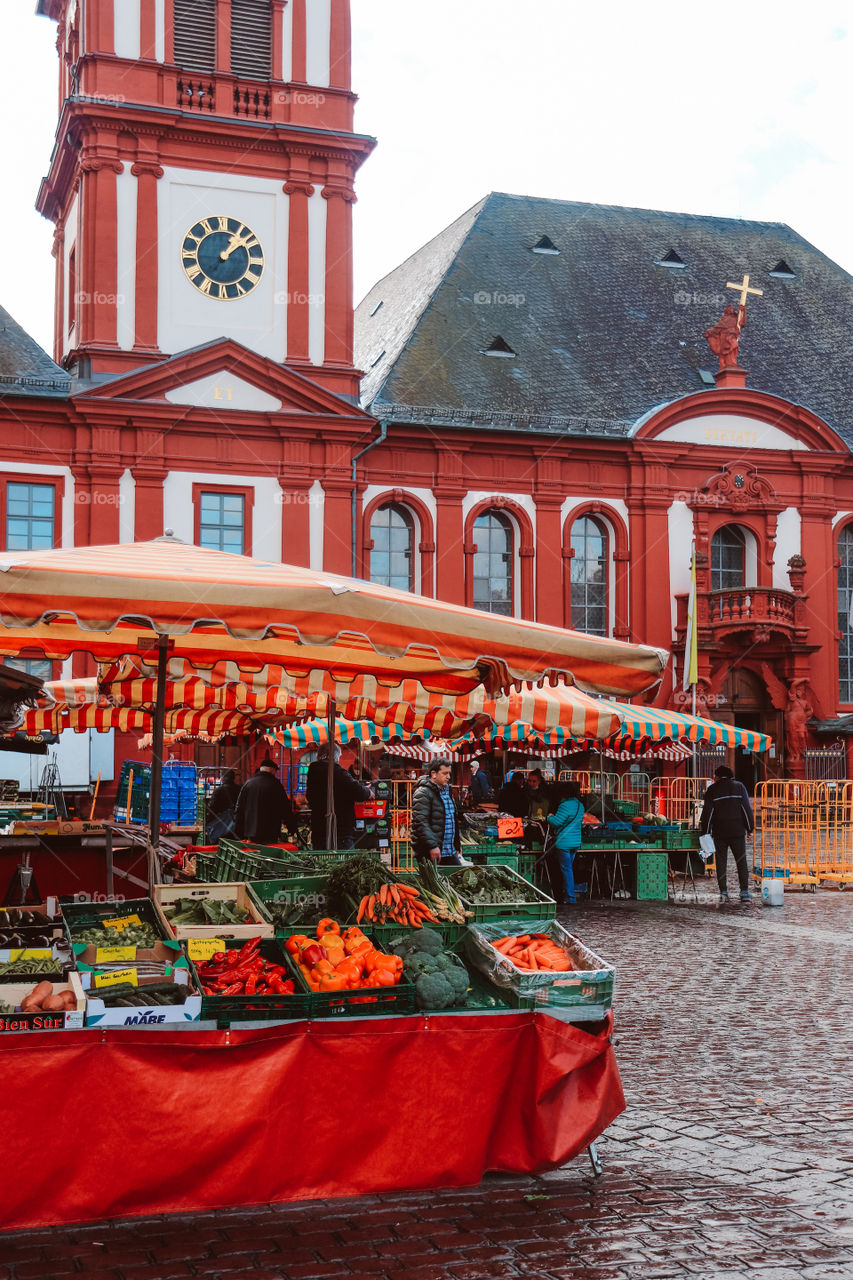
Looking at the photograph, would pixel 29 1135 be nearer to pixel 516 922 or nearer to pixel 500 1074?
pixel 500 1074

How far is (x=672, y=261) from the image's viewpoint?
3734cm

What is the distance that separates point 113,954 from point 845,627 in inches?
1149

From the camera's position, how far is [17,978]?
6.13 m

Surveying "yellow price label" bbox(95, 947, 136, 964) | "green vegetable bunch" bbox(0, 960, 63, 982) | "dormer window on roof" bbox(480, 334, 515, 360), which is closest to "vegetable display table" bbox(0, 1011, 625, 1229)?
"green vegetable bunch" bbox(0, 960, 63, 982)

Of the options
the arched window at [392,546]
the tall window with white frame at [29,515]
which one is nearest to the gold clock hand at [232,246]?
the tall window with white frame at [29,515]

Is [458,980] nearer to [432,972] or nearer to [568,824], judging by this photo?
[432,972]

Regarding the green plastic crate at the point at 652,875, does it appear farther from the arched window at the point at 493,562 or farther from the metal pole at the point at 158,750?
the arched window at the point at 493,562

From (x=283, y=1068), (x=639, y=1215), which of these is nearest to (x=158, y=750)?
(x=283, y=1068)

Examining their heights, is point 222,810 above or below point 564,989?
above

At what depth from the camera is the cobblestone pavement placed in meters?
5.15

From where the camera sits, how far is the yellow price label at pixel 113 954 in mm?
6527

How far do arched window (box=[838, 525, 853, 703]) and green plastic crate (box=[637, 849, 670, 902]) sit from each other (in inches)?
646

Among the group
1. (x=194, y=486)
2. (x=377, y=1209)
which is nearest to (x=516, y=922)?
(x=377, y=1209)

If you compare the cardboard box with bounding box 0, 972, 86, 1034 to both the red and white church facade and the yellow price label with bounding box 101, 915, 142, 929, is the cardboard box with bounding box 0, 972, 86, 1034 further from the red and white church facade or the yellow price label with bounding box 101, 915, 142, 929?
the red and white church facade
